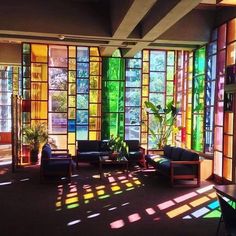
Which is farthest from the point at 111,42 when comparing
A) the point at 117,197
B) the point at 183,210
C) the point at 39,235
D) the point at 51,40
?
the point at 39,235

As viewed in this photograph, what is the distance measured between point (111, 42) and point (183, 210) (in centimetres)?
457

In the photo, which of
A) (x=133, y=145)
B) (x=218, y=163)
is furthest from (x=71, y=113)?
(x=218, y=163)

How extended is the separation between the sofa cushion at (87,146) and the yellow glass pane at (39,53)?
2832 millimetres

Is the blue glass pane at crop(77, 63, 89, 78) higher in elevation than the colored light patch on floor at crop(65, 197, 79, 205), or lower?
higher

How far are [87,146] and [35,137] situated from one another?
158 centimetres

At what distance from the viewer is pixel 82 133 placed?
9.94m

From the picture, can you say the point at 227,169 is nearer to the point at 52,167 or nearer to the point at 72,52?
the point at 52,167

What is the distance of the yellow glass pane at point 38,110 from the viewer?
9.66 metres

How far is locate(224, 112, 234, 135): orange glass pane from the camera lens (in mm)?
6984

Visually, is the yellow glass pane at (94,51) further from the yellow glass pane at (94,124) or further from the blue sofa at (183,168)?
the blue sofa at (183,168)

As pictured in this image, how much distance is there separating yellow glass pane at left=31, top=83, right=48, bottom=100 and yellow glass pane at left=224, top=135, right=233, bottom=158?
18.2 feet

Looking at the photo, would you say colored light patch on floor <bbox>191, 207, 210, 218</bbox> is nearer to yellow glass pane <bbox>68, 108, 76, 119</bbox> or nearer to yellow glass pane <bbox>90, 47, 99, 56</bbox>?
yellow glass pane <bbox>68, 108, 76, 119</bbox>

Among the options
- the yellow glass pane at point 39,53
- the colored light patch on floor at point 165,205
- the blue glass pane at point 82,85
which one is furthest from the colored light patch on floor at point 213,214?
the yellow glass pane at point 39,53

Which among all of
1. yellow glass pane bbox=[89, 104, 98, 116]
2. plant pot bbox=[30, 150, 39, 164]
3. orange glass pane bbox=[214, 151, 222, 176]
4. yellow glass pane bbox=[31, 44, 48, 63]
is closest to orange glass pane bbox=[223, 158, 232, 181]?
orange glass pane bbox=[214, 151, 222, 176]
